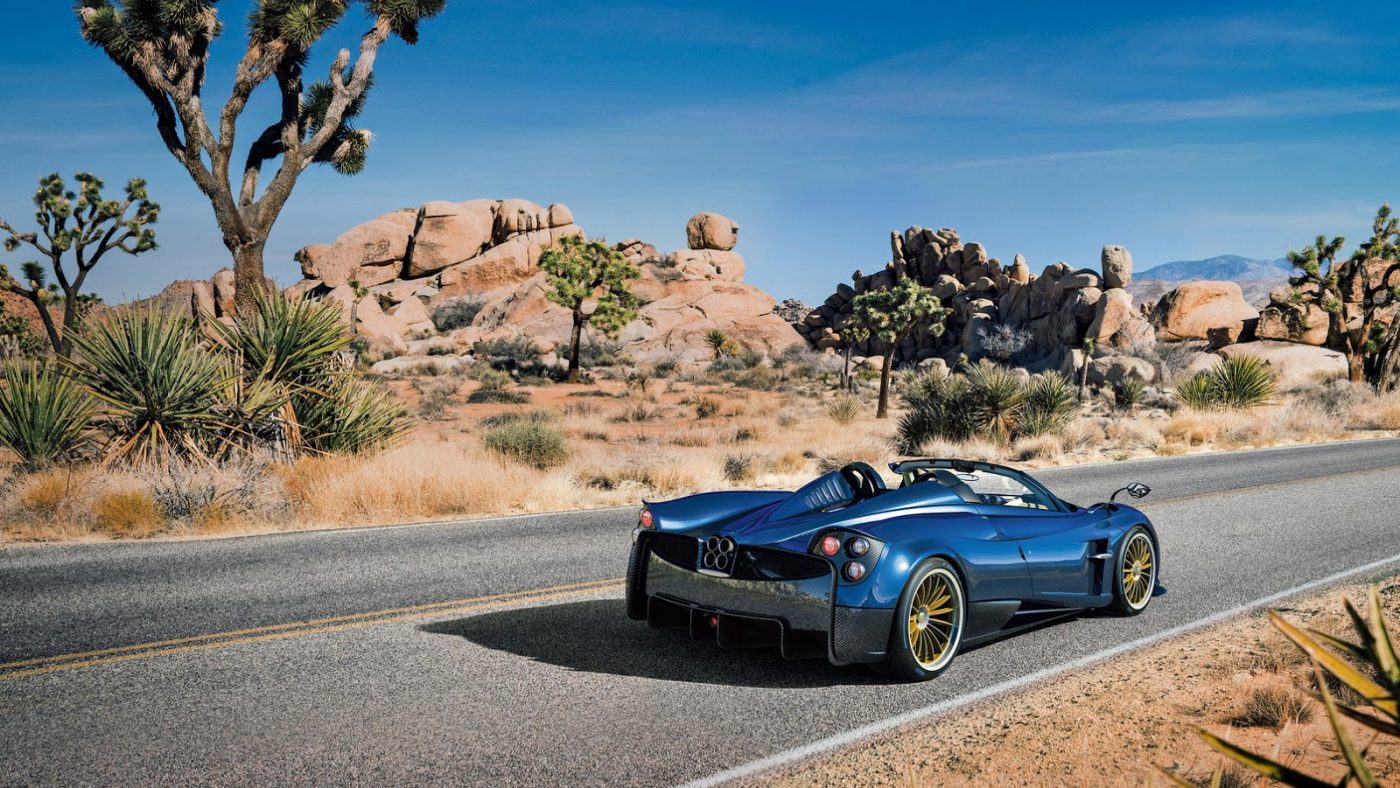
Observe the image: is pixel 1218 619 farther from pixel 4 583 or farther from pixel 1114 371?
pixel 1114 371

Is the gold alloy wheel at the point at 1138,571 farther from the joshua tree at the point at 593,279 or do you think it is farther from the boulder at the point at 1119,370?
the joshua tree at the point at 593,279

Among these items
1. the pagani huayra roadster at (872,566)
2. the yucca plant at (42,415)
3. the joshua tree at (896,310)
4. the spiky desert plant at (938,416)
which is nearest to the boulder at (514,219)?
the joshua tree at (896,310)

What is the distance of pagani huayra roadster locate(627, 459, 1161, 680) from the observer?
5.20 m

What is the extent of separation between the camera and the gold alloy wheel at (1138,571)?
714cm

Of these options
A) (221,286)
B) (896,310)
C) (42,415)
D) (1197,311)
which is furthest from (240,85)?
(221,286)

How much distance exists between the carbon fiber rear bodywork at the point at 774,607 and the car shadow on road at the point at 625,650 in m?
0.31

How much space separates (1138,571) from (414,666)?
4.92 m

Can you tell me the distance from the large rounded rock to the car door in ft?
270

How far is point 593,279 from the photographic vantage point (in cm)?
5131

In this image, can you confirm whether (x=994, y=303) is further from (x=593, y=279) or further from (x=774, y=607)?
(x=774, y=607)

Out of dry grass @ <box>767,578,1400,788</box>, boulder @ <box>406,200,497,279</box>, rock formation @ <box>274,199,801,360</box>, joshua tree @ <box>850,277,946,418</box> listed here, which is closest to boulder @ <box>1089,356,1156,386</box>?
joshua tree @ <box>850,277,946,418</box>

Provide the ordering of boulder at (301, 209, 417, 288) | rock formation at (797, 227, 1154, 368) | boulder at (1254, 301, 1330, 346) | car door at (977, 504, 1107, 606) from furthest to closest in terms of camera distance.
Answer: boulder at (301, 209, 417, 288) → rock formation at (797, 227, 1154, 368) → boulder at (1254, 301, 1330, 346) → car door at (977, 504, 1107, 606)

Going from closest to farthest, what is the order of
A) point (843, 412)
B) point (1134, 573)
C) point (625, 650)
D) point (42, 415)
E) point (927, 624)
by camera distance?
point (927, 624), point (625, 650), point (1134, 573), point (42, 415), point (843, 412)

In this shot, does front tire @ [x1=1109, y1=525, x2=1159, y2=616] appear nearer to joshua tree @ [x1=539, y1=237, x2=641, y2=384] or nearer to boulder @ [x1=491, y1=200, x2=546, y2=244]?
joshua tree @ [x1=539, y1=237, x2=641, y2=384]
